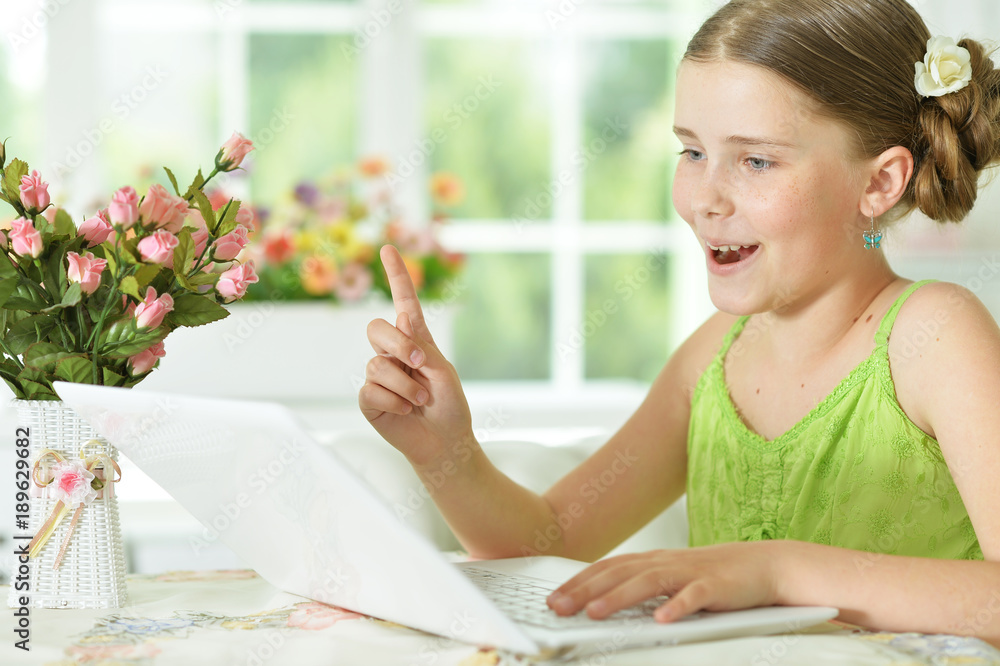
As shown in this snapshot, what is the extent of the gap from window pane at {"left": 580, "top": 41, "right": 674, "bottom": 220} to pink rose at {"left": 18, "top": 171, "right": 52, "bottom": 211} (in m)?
3.02

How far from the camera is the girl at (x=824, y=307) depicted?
0.96m

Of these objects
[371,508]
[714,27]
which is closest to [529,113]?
[714,27]

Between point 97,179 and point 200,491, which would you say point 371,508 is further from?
point 97,179

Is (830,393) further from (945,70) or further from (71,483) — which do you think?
(71,483)

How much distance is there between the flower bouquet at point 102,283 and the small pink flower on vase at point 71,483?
6 centimetres

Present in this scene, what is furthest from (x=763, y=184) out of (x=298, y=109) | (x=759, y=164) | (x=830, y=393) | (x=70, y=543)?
(x=298, y=109)

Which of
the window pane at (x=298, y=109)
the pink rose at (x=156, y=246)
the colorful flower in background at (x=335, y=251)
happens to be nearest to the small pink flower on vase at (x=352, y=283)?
the colorful flower in background at (x=335, y=251)

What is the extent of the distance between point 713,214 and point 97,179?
2.86 meters

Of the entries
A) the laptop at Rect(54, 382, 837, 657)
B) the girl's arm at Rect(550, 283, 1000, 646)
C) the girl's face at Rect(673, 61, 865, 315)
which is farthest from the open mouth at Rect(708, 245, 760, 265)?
the laptop at Rect(54, 382, 837, 657)

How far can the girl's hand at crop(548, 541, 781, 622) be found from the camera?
26.1 inches

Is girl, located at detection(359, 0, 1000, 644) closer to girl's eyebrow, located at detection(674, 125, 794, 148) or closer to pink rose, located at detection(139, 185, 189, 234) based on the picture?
girl's eyebrow, located at detection(674, 125, 794, 148)

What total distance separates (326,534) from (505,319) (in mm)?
3130

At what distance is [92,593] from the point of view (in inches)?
31.8

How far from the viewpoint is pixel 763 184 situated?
3.35ft
